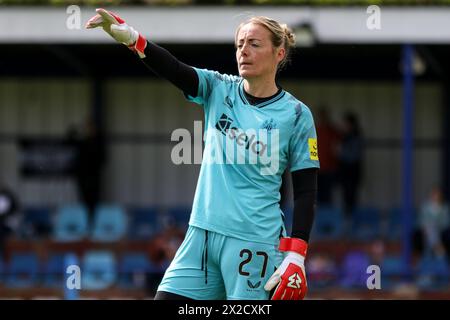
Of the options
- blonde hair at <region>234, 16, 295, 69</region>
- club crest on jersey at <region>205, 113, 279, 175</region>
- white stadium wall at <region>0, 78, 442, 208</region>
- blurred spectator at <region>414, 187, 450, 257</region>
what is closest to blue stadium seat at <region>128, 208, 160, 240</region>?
white stadium wall at <region>0, 78, 442, 208</region>

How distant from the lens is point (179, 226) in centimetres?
1563

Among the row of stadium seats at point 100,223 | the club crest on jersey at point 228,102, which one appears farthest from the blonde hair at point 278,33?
the row of stadium seats at point 100,223

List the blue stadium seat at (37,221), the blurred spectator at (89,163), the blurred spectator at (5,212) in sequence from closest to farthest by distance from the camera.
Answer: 1. the blurred spectator at (5,212)
2. the blue stadium seat at (37,221)
3. the blurred spectator at (89,163)

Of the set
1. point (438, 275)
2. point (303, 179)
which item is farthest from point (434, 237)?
point (303, 179)

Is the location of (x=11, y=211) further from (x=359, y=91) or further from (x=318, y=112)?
(x=359, y=91)

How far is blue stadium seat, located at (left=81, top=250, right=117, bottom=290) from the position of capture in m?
12.8

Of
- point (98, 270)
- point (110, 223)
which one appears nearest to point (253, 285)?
point (98, 270)

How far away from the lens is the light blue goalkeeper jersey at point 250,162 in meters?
4.60

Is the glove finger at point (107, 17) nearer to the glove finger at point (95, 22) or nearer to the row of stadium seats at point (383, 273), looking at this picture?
the glove finger at point (95, 22)

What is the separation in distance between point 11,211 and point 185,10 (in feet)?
12.1

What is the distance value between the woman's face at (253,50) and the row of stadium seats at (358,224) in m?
9.92

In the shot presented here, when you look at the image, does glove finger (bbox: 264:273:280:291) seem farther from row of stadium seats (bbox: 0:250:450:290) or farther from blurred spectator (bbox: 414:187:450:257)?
blurred spectator (bbox: 414:187:450:257)

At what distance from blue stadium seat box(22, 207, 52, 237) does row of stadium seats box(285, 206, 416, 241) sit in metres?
3.56

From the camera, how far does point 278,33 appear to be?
473 centimetres
